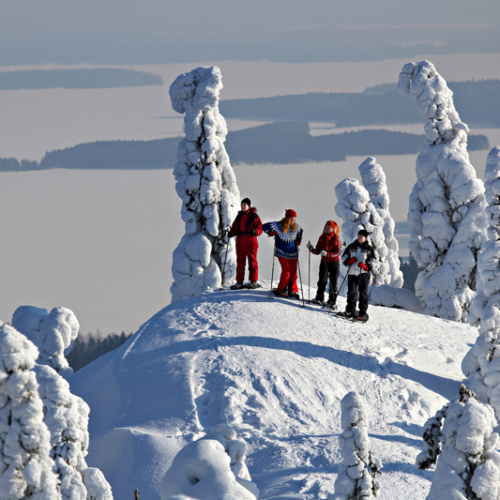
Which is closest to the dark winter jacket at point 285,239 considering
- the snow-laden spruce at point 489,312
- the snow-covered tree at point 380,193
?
the snow-laden spruce at point 489,312

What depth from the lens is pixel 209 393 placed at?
12547 millimetres

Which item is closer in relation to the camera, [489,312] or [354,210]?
[489,312]

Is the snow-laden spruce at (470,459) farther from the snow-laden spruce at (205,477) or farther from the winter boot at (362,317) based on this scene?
the winter boot at (362,317)

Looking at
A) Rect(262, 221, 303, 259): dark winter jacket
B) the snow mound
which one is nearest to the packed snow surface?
Rect(262, 221, 303, 259): dark winter jacket

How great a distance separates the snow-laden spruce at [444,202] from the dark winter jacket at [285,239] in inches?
333

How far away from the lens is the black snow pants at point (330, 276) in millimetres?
14969

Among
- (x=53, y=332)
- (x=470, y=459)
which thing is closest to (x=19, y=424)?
(x=470, y=459)

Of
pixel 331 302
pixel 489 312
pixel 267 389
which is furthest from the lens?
pixel 331 302

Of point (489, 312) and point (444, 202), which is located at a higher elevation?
point (444, 202)

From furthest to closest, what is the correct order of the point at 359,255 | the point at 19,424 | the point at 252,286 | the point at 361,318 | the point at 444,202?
the point at 444,202 → the point at 252,286 → the point at 361,318 → the point at 359,255 → the point at 19,424

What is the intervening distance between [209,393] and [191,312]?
2.98m

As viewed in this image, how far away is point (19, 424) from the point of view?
21.1 feet

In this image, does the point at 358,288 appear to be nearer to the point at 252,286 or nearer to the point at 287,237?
the point at 287,237

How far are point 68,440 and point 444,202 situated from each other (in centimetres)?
1582
